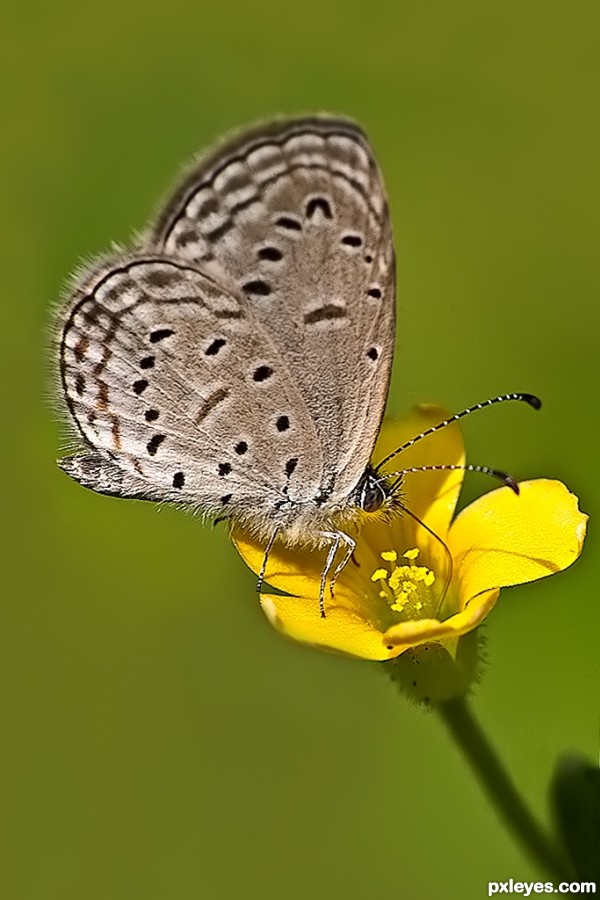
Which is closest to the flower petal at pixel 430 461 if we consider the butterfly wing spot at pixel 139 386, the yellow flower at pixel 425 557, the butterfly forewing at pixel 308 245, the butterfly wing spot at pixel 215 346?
the yellow flower at pixel 425 557

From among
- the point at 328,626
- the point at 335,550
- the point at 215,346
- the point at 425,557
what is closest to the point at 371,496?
the point at 335,550

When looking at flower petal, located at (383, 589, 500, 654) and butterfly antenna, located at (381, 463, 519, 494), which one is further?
butterfly antenna, located at (381, 463, 519, 494)

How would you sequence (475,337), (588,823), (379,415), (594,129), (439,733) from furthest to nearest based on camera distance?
(594,129), (475,337), (439,733), (379,415), (588,823)

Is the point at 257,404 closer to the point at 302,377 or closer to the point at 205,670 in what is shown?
the point at 302,377

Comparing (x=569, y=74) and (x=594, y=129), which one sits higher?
(x=569, y=74)

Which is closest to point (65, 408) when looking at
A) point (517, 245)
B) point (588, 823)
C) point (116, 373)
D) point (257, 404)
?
point (116, 373)

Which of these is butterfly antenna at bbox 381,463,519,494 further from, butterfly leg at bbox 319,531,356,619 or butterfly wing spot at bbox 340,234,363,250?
butterfly wing spot at bbox 340,234,363,250

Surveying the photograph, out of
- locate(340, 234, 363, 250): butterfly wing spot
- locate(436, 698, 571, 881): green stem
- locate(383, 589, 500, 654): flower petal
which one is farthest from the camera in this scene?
locate(340, 234, 363, 250): butterfly wing spot

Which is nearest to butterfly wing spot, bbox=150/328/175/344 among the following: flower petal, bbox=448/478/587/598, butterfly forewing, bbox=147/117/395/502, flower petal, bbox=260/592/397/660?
butterfly forewing, bbox=147/117/395/502
